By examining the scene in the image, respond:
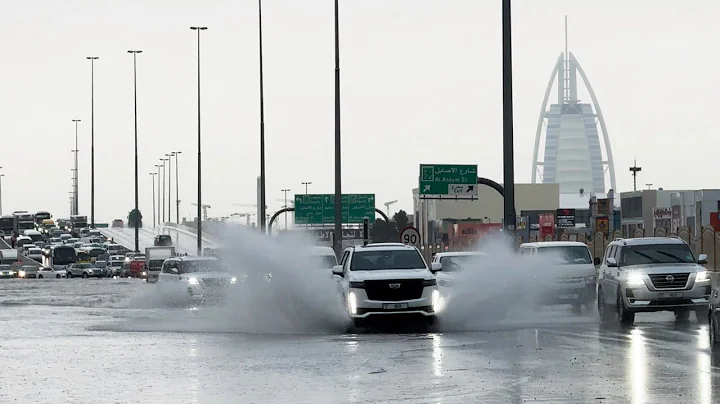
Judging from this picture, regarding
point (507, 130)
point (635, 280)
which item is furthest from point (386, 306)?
point (507, 130)

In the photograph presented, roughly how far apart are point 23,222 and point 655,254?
16694 centimetres

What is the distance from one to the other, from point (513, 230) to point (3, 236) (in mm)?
159642

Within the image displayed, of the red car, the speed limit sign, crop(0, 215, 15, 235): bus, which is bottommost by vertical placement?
the red car

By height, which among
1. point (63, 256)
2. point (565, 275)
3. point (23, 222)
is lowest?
point (63, 256)

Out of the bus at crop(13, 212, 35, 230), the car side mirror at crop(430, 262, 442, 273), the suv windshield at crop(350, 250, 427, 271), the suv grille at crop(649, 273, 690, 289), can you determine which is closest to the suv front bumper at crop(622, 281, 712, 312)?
the suv grille at crop(649, 273, 690, 289)

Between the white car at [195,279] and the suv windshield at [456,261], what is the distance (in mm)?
7776

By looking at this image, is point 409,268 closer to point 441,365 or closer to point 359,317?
point 359,317

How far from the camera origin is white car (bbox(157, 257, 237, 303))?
142ft

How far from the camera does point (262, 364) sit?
2050 cm

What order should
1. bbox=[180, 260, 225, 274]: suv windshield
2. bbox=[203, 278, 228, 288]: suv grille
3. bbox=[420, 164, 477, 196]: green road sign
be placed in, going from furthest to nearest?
bbox=[420, 164, 477, 196]: green road sign → bbox=[180, 260, 225, 274]: suv windshield → bbox=[203, 278, 228, 288]: suv grille

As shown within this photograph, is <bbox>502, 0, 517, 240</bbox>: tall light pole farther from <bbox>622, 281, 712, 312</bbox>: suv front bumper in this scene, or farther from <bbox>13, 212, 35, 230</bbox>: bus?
<bbox>13, 212, 35, 230</bbox>: bus

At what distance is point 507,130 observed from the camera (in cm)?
3375

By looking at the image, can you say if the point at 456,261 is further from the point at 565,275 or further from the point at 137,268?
the point at 137,268

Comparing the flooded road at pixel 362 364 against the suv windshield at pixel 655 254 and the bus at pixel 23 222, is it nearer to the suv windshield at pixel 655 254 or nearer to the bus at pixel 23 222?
the suv windshield at pixel 655 254
